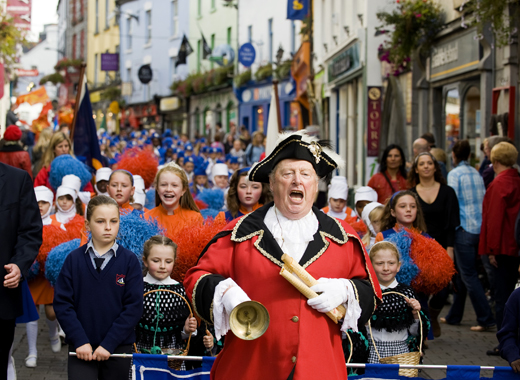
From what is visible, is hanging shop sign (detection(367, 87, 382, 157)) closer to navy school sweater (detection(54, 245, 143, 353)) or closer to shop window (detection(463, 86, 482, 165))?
shop window (detection(463, 86, 482, 165))

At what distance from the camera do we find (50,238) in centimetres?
679

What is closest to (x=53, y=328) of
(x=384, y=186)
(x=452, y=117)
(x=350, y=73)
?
(x=384, y=186)

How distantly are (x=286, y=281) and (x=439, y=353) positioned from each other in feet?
13.9

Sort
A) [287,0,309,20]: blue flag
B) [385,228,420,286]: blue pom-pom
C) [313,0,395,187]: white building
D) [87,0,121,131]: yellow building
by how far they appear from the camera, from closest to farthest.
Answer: [385,228,420,286]: blue pom-pom → [313,0,395,187]: white building → [287,0,309,20]: blue flag → [87,0,121,131]: yellow building

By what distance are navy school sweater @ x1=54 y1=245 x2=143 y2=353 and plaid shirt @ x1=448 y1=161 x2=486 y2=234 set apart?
4670mm

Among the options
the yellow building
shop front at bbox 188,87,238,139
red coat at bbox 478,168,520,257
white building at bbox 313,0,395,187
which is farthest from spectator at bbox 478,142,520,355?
the yellow building

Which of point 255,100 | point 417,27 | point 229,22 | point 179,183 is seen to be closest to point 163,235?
point 179,183

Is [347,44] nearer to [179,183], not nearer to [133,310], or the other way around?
[179,183]

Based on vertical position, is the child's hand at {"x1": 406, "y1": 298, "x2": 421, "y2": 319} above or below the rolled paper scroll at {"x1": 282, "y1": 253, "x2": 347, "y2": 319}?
below

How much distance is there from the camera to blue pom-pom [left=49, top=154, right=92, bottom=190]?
845 centimetres

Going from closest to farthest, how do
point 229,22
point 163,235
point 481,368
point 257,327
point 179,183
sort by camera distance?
point 257,327 < point 481,368 < point 163,235 < point 179,183 < point 229,22

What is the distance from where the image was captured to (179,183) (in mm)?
6266

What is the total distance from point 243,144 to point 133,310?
15001mm

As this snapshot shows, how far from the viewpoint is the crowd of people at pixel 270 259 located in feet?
11.3
